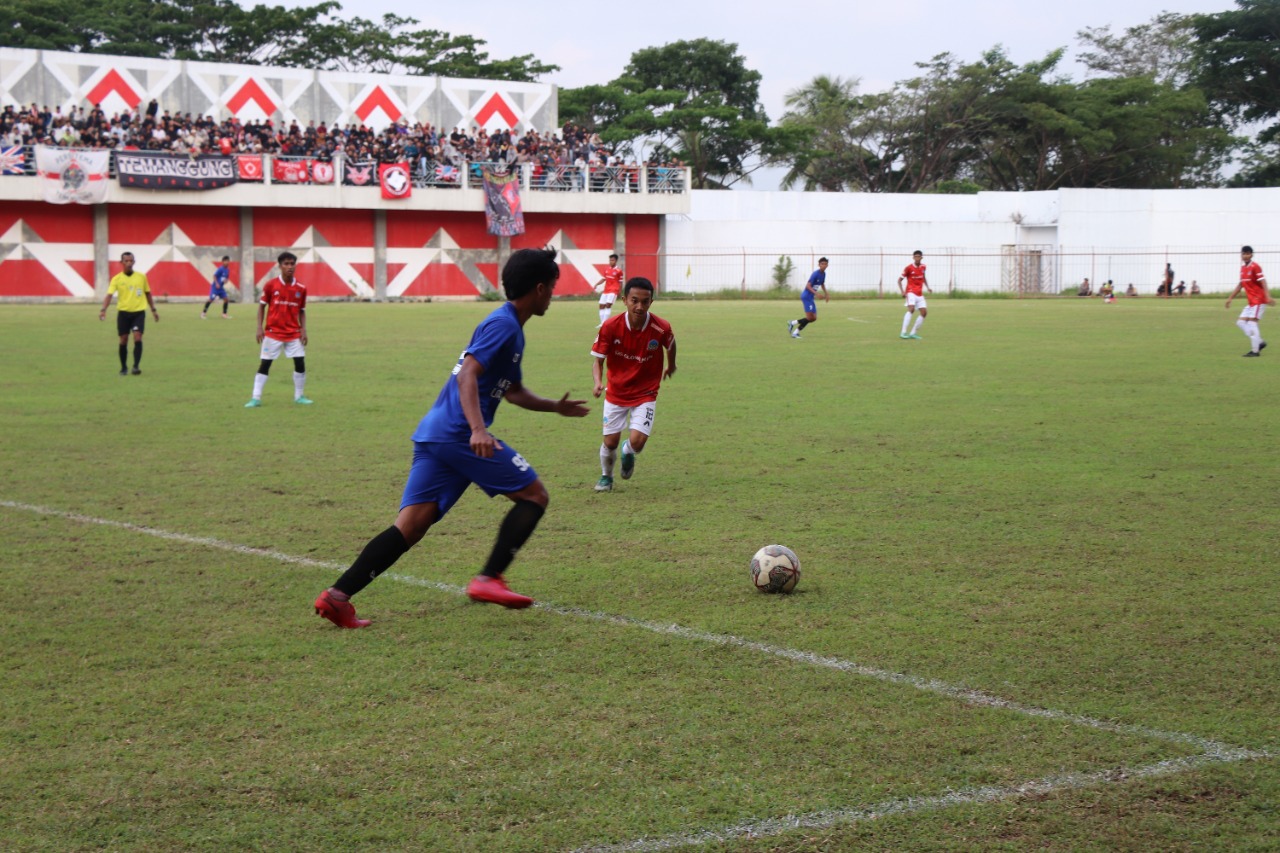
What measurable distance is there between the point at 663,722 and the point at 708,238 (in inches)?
2110

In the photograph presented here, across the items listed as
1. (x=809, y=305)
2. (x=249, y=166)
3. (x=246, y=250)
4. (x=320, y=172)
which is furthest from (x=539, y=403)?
(x=246, y=250)

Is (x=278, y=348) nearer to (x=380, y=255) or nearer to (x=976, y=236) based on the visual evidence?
(x=380, y=255)

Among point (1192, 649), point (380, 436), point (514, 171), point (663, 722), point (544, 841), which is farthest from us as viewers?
point (514, 171)

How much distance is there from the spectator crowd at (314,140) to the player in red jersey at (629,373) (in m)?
42.0

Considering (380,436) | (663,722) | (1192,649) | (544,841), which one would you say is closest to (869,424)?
(380,436)

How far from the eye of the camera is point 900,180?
72.8 meters

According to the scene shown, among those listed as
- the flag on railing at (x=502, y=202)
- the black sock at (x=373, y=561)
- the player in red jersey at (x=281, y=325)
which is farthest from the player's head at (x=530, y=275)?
the flag on railing at (x=502, y=202)

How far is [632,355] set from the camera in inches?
376

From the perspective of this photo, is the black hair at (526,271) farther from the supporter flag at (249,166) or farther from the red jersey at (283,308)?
the supporter flag at (249,166)

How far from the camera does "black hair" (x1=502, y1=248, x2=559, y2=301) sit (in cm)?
576

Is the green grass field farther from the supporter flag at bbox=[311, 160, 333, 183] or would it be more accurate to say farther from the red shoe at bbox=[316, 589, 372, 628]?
the supporter flag at bbox=[311, 160, 333, 183]

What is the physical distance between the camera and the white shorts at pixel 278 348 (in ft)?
49.0

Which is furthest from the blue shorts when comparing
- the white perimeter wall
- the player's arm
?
the white perimeter wall

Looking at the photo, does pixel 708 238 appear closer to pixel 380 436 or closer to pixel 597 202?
pixel 597 202
